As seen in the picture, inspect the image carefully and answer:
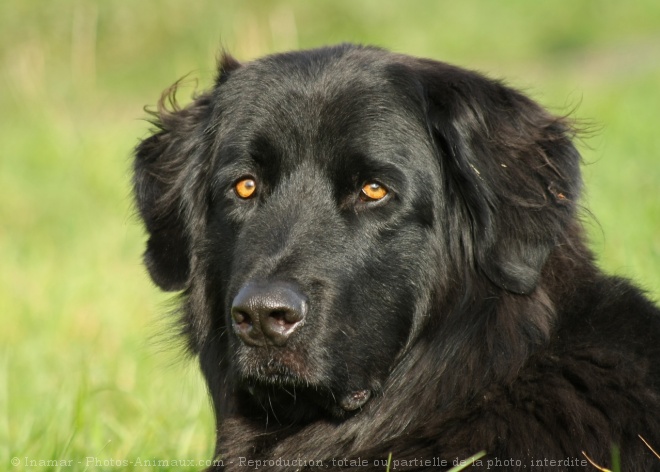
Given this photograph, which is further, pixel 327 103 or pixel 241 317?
pixel 327 103

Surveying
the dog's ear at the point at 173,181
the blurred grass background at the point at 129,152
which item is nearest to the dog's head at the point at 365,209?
the dog's ear at the point at 173,181

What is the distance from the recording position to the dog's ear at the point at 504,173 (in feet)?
12.6

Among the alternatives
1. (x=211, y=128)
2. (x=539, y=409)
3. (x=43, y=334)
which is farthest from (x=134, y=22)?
(x=539, y=409)

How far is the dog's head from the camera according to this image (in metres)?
3.71

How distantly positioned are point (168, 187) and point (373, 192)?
1192 mm

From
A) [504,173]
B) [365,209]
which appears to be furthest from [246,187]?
[504,173]

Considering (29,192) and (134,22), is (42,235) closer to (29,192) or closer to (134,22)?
(29,192)

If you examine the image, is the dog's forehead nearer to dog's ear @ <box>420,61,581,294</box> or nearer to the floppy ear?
dog's ear @ <box>420,61,581,294</box>

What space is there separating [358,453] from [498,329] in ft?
2.58

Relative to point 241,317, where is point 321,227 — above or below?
above

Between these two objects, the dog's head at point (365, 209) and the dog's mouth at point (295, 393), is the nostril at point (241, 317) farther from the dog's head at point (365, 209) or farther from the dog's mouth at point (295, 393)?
the dog's mouth at point (295, 393)

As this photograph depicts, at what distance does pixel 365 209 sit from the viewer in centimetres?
390

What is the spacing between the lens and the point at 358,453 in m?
3.85

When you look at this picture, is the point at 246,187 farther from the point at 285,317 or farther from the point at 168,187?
the point at 285,317
